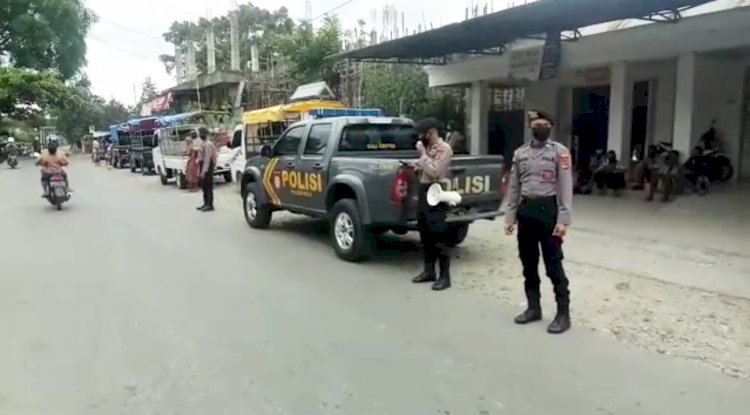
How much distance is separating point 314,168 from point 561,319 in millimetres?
4595

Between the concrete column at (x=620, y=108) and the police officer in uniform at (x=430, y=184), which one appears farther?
the concrete column at (x=620, y=108)

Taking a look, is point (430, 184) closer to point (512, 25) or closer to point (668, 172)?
point (512, 25)

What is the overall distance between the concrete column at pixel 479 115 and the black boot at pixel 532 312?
13366 mm

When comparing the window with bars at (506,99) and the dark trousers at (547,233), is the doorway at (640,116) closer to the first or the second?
the window with bars at (506,99)

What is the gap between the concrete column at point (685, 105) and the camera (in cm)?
1260

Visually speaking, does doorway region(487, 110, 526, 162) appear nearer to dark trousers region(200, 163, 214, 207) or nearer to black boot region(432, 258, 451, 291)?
dark trousers region(200, 163, 214, 207)

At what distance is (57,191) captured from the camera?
14000 mm

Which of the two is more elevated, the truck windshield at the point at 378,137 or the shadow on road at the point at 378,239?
the truck windshield at the point at 378,137

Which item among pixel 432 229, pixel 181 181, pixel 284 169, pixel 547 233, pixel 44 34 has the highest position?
pixel 44 34

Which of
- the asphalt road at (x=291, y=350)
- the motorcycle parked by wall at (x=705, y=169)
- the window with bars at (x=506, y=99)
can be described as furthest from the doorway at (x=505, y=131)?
the asphalt road at (x=291, y=350)

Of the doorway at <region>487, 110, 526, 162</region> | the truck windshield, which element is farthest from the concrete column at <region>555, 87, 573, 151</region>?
the truck windshield

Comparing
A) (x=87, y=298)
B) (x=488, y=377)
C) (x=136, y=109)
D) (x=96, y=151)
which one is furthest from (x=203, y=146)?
(x=136, y=109)

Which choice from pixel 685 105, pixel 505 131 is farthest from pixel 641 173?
pixel 505 131

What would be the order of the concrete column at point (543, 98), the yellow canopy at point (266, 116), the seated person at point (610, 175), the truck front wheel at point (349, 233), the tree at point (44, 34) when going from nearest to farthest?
the truck front wheel at point (349, 233) < the seated person at point (610, 175) < the yellow canopy at point (266, 116) < the concrete column at point (543, 98) < the tree at point (44, 34)
